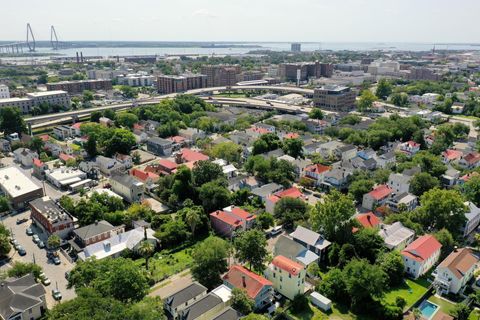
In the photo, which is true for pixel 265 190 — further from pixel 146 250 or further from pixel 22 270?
pixel 22 270

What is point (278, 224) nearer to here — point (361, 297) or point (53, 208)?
point (361, 297)

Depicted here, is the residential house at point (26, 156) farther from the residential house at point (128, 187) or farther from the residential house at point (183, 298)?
the residential house at point (183, 298)

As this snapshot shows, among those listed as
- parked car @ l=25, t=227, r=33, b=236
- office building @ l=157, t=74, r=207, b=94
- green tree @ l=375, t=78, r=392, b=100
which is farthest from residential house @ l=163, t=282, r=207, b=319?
green tree @ l=375, t=78, r=392, b=100

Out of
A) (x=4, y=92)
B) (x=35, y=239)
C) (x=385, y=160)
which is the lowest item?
(x=35, y=239)

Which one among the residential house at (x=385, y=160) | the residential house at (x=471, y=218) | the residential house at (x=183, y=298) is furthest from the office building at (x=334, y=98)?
the residential house at (x=183, y=298)

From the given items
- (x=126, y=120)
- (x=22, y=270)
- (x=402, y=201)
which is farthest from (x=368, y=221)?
(x=126, y=120)

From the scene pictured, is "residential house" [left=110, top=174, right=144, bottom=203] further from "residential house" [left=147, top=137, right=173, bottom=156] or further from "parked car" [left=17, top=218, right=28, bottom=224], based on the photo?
"residential house" [left=147, top=137, right=173, bottom=156]
